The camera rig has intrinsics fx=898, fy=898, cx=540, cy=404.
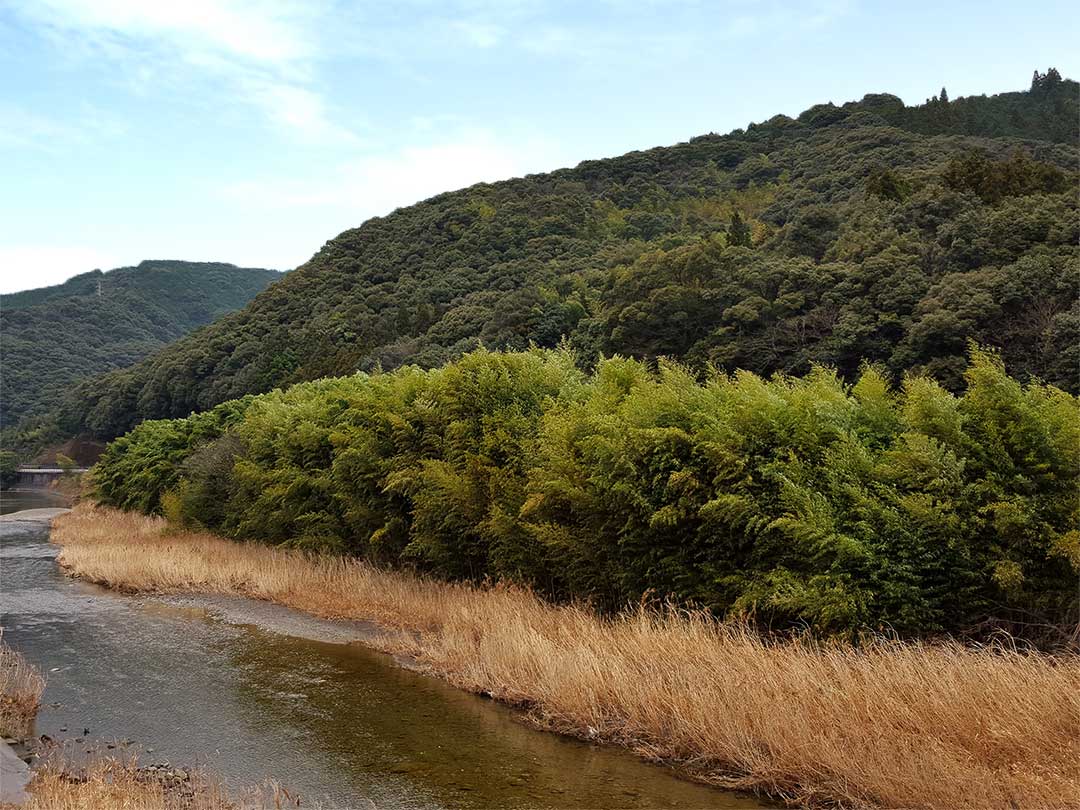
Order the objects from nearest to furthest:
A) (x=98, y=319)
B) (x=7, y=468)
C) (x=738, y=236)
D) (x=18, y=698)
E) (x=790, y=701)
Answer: (x=790, y=701) < (x=18, y=698) < (x=738, y=236) < (x=7, y=468) < (x=98, y=319)

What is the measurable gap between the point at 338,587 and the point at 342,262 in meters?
90.1

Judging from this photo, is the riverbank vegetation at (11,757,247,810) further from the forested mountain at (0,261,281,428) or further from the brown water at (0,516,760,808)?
the forested mountain at (0,261,281,428)

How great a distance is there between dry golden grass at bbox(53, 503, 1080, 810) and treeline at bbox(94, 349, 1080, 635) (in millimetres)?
615

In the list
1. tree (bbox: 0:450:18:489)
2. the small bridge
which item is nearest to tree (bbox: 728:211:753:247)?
the small bridge

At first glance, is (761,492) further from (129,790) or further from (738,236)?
(738,236)

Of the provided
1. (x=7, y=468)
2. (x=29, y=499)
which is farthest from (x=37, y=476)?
(x=29, y=499)

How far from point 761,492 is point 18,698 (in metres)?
10.0

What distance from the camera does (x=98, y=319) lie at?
136 m

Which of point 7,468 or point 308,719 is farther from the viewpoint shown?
point 7,468

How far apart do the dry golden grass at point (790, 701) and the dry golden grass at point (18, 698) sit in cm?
535

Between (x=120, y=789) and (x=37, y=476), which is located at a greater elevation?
(x=120, y=789)

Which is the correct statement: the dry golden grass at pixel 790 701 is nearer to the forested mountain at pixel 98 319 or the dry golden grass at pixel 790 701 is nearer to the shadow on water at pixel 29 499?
the shadow on water at pixel 29 499

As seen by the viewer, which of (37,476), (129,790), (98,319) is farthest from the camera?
(98,319)

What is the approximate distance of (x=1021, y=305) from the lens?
112 feet
